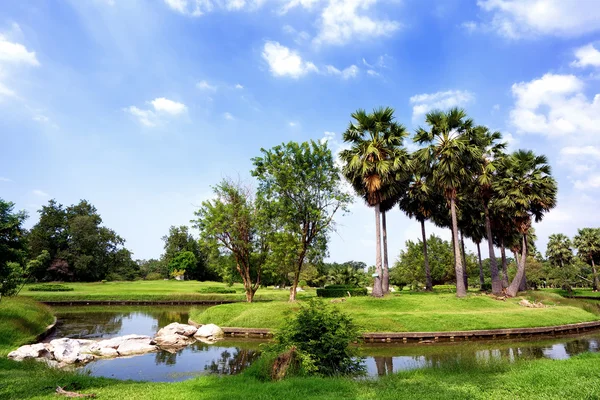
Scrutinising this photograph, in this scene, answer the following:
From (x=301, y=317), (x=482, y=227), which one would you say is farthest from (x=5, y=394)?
(x=482, y=227)

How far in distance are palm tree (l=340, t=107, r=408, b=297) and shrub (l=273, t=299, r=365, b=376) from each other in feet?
61.4

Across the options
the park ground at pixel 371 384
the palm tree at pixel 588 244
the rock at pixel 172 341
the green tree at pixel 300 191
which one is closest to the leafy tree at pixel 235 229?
the green tree at pixel 300 191

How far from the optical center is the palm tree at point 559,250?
7119 cm

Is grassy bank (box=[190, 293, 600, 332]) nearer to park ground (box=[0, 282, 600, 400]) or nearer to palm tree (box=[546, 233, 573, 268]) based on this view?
park ground (box=[0, 282, 600, 400])

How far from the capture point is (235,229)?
102ft

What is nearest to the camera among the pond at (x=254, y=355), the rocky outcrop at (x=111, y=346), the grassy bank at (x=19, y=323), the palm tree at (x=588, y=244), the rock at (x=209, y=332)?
the pond at (x=254, y=355)

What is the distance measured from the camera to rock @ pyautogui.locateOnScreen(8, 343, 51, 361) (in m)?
14.3

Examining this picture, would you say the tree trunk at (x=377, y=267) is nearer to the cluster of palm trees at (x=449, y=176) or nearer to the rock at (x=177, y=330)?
the cluster of palm trees at (x=449, y=176)

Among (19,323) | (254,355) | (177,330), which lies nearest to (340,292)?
(177,330)

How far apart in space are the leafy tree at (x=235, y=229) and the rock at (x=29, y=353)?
15970 mm

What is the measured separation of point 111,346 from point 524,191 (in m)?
37.5

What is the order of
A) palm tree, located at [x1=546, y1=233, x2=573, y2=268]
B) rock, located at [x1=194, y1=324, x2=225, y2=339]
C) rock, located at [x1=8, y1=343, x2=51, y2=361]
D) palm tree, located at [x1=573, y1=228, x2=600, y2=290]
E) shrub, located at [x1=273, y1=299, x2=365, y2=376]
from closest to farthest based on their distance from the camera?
shrub, located at [x1=273, y1=299, x2=365, y2=376] < rock, located at [x1=8, y1=343, x2=51, y2=361] < rock, located at [x1=194, y1=324, x2=225, y2=339] < palm tree, located at [x1=573, y1=228, x2=600, y2=290] < palm tree, located at [x1=546, y1=233, x2=573, y2=268]

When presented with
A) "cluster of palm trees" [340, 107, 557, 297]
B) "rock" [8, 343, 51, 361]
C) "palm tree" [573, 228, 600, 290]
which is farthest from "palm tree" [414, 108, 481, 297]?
"palm tree" [573, 228, 600, 290]

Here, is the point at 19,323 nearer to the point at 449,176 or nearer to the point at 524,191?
the point at 449,176
